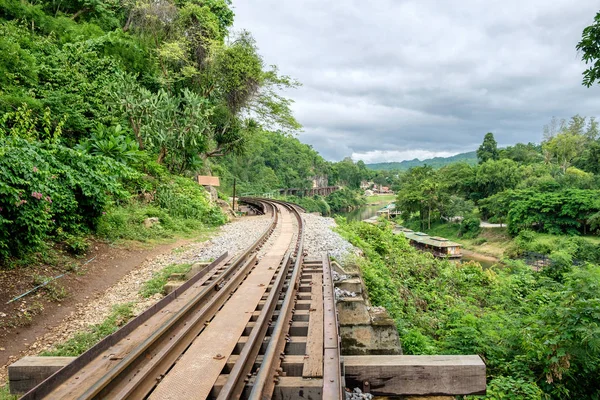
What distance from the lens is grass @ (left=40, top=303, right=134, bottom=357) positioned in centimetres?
430

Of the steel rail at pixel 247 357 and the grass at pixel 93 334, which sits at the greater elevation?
the steel rail at pixel 247 357

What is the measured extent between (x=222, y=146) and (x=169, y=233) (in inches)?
472

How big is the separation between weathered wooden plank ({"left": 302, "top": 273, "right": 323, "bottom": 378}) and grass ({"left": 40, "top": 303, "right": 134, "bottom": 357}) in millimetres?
2705

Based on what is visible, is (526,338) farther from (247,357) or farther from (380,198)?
(380,198)

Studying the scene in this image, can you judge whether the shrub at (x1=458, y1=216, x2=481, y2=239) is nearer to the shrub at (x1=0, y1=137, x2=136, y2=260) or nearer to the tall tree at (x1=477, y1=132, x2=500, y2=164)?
the tall tree at (x1=477, y1=132, x2=500, y2=164)

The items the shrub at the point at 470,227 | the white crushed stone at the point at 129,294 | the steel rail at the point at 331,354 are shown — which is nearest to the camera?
the steel rail at the point at 331,354

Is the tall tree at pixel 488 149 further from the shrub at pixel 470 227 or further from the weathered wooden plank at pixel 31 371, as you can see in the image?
the weathered wooden plank at pixel 31 371

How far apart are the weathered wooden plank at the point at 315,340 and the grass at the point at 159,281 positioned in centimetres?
273

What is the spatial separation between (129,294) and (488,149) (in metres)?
81.3

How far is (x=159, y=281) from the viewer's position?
6535mm

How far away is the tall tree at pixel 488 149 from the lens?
7350 cm

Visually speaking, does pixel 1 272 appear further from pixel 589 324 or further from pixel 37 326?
pixel 589 324

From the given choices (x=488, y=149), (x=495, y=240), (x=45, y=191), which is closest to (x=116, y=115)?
(x=45, y=191)

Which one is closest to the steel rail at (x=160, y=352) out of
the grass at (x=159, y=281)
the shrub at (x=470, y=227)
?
the grass at (x=159, y=281)
